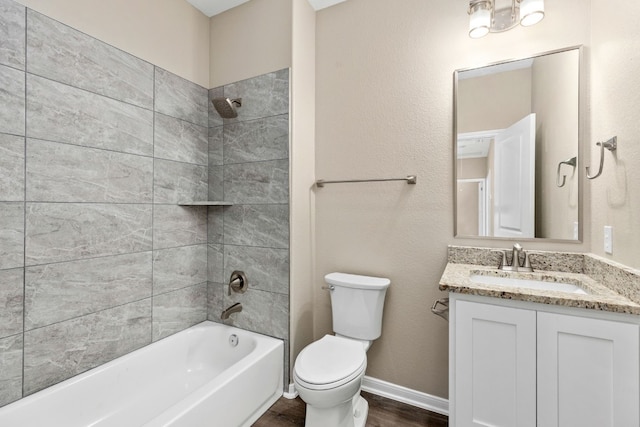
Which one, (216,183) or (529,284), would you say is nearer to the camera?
(529,284)

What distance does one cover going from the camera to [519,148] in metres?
1.66

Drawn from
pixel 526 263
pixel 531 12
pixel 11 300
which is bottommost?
pixel 11 300

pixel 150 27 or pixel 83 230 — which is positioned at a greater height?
pixel 150 27

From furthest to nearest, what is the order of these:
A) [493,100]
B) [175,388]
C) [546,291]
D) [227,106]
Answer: [227,106]
[175,388]
[493,100]
[546,291]

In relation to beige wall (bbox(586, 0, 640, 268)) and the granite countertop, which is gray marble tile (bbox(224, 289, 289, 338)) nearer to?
the granite countertop

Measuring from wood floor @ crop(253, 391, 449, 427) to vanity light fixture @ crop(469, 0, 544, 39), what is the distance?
2206 millimetres

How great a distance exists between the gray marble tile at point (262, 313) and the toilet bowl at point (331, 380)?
37cm

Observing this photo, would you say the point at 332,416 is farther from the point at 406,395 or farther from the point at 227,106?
the point at 227,106

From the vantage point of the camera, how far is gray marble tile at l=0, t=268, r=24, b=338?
130cm

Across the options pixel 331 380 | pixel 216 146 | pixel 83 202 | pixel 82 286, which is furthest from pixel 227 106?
pixel 331 380

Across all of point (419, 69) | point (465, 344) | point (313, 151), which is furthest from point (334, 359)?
point (419, 69)

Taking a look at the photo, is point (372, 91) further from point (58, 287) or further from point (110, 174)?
point (58, 287)

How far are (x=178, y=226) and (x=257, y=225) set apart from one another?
551 mm

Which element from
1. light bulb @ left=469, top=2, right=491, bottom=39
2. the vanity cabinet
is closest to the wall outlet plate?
the vanity cabinet
